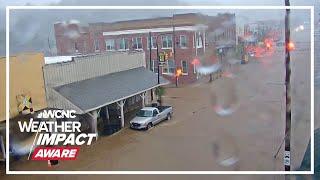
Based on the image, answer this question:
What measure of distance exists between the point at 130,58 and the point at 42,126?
0.72 meters

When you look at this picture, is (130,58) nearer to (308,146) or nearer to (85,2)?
(85,2)

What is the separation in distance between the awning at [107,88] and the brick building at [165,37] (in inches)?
3.6

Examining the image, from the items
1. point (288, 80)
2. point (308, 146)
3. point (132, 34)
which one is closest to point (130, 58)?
point (132, 34)

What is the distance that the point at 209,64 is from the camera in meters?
2.43

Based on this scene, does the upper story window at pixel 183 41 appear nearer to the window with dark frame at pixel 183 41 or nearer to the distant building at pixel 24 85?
the window with dark frame at pixel 183 41

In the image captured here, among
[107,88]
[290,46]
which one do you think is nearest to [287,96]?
[290,46]

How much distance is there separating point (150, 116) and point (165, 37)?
0.53m

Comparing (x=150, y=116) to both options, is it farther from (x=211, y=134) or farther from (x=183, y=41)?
(x=183, y=41)

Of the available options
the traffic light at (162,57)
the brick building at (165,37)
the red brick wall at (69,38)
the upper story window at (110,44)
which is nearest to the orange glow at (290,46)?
the brick building at (165,37)

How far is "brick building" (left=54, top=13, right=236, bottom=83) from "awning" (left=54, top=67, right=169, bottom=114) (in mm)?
91

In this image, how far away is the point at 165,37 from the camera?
96.9 inches

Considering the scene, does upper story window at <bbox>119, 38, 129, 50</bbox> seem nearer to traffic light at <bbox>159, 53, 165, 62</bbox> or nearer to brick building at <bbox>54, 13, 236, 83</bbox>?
brick building at <bbox>54, 13, 236, 83</bbox>

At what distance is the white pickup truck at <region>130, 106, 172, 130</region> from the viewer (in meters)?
2.48

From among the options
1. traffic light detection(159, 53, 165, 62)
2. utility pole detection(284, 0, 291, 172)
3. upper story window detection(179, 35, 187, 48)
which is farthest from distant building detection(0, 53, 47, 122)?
utility pole detection(284, 0, 291, 172)
